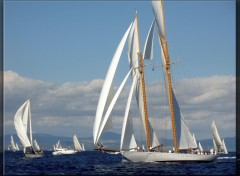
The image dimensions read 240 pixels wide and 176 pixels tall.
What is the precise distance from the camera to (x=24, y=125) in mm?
102500

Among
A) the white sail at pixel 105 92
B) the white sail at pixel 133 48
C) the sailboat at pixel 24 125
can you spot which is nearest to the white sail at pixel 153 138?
the white sail at pixel 133 48

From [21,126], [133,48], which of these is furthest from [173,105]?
[21,126]

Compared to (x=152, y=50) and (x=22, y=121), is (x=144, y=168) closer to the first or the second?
(x=152, y=50)

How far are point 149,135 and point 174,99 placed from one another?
547 cm

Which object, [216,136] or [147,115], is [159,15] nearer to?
[147,115]

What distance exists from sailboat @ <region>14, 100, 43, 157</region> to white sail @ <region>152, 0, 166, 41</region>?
4529cm

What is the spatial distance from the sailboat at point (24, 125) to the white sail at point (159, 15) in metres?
45.3

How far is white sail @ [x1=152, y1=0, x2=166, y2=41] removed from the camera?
6494cm

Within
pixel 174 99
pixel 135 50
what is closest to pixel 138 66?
pixel 135 50

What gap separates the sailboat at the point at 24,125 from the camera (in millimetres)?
101562

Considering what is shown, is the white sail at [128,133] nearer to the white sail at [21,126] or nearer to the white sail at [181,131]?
the white sail at [181,131]

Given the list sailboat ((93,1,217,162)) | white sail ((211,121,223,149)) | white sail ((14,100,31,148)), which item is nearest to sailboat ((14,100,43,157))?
white sail ((14,100,31,148))

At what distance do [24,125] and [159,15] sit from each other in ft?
154

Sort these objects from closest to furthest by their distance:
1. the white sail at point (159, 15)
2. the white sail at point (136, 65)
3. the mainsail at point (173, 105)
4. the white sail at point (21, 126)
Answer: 1. the white sail at point (159, 15)
2. the mainsail at point (173, 105)
3. the white sail at point (136, 65)
4. the white sail at point (21, 126)
